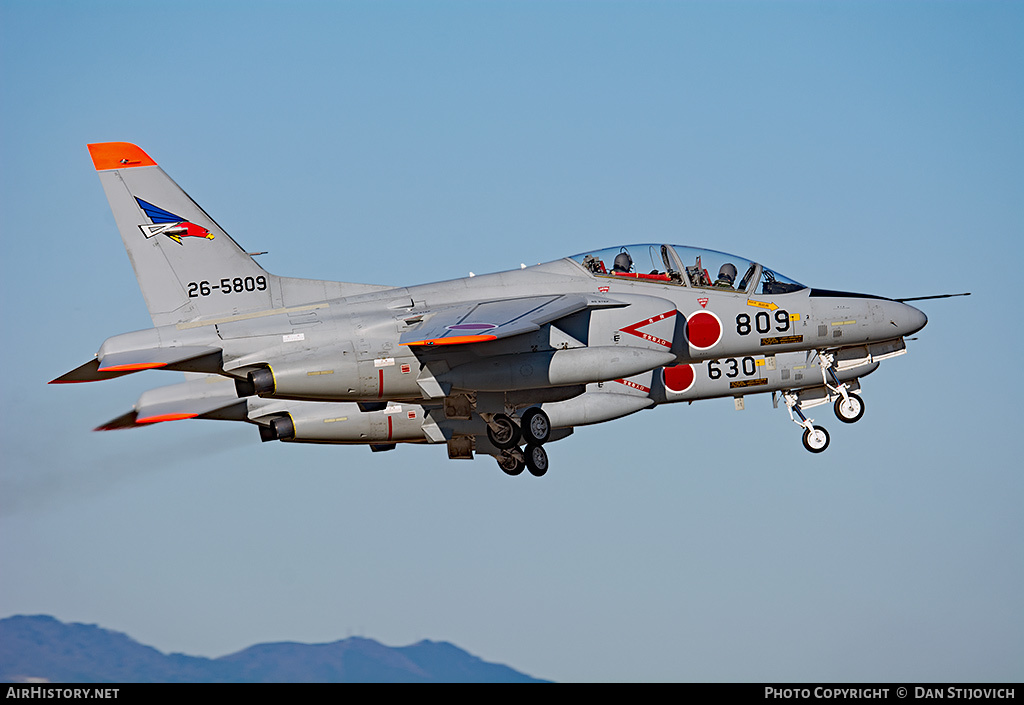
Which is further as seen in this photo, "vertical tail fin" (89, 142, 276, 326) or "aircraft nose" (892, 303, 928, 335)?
"aircraft nose" (892, 303, 928, 335)

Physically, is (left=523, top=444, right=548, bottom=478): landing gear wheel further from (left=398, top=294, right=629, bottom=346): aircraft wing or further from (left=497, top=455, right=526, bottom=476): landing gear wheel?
(left=398, top=294, right=629, bottom=346): aircraft wing

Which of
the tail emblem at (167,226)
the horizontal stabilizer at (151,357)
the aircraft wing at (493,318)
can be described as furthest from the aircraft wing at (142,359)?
the tail emblem at (167,226)

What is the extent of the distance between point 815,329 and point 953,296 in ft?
11.2

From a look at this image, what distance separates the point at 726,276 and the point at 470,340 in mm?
5976

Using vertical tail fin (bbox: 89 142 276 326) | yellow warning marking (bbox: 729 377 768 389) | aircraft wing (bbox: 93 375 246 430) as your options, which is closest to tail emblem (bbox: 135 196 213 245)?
vertical tail fin (bbox: 89 142 276 326)

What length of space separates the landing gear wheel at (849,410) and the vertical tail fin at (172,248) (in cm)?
1131

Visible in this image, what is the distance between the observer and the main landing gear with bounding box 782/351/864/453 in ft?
78.4

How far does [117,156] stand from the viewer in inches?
842

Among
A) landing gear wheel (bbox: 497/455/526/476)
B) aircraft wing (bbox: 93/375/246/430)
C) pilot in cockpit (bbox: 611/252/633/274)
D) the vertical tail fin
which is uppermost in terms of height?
the vertical tail fin

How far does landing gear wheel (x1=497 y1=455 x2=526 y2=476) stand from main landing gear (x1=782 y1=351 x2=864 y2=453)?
6.45 meters

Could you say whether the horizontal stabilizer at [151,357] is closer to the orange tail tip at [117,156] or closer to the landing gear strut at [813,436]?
the orange tail tip at [117,156]

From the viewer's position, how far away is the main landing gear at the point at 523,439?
69.2 feet
